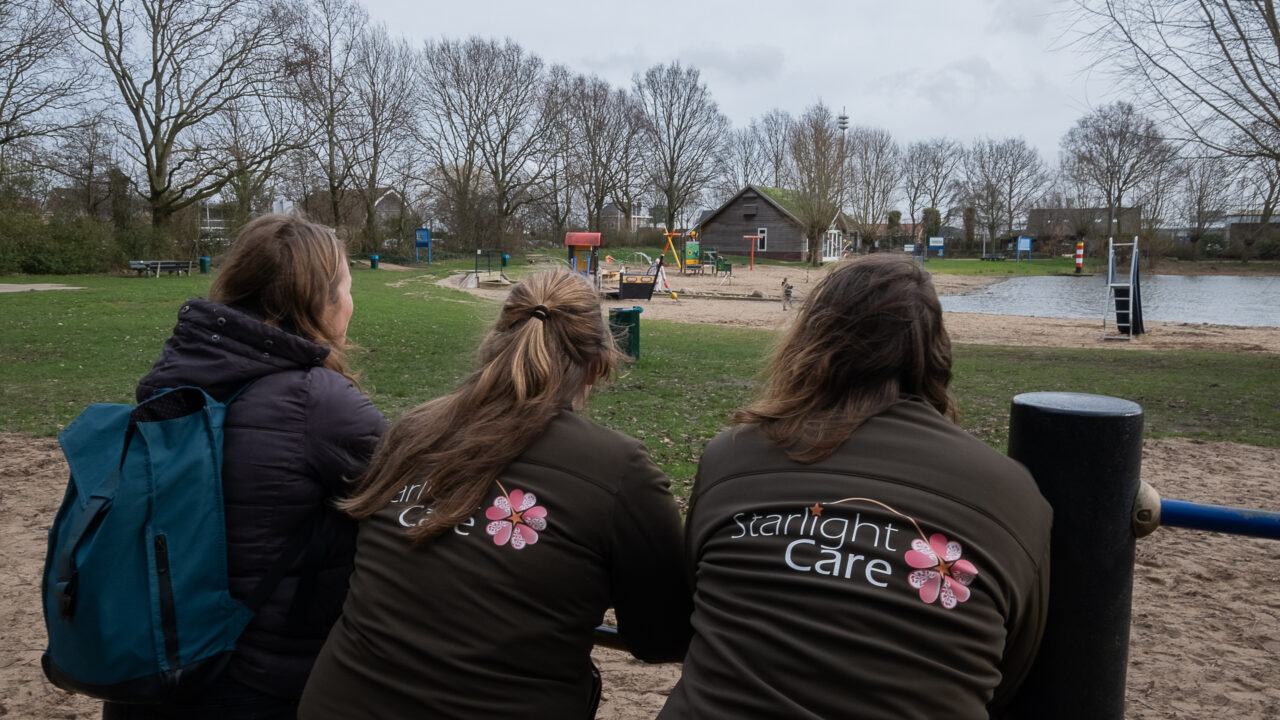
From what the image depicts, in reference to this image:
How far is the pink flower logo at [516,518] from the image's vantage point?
168 centimetres

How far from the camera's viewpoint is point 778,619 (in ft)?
4.64

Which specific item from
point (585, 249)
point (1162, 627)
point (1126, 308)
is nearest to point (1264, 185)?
point (1126, 308)

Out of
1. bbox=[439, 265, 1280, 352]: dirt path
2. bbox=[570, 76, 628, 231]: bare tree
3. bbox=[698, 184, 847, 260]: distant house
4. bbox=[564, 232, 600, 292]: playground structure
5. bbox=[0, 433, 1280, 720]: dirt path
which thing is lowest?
bbox=[0, 433, 1280, 720]: dirt path

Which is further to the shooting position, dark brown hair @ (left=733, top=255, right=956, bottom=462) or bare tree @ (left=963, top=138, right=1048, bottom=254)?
bare tree @ (left=963, top=138, right=1048, bottom=254)

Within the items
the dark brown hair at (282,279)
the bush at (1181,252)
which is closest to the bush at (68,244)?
the dark brown hair at (282,279)

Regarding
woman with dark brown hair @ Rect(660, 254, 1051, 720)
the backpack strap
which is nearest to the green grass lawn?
the backpack strap

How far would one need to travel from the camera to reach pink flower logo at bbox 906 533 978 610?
139cm

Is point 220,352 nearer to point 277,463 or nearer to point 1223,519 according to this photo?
point 277,463

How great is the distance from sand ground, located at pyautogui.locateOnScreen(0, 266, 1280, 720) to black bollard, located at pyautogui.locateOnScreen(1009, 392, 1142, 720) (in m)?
0.75

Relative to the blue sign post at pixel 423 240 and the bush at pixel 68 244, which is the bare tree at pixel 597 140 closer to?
the blue sign post at pixel 423 240

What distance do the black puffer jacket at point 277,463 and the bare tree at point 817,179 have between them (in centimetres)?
5837

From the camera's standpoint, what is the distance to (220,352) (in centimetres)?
194

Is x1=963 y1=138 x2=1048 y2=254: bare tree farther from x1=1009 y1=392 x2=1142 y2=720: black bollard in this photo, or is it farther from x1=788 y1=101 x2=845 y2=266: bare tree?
x1=1009 y1=392 x2=1142 y2=720: black bollard

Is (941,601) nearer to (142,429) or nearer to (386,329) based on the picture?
(142,429)
